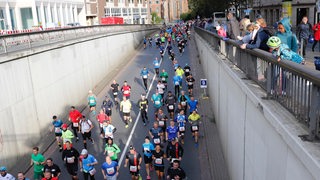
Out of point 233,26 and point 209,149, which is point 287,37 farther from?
point 209,149

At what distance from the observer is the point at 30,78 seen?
15.9m

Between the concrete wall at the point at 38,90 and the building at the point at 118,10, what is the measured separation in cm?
4152

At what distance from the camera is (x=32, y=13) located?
40.8m

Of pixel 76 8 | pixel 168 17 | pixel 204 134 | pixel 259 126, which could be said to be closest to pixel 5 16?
pixel 76 8

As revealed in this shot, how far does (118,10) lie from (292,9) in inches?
2055

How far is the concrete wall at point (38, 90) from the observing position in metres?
13.6

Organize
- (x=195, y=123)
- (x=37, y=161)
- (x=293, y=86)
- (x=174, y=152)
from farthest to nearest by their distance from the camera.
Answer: (x=195, y=123), (x=174, y=152), (x=37, y=161), (x=293, y=86)

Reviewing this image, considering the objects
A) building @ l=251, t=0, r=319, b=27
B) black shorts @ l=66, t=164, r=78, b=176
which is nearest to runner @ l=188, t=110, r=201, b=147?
black shorts @ l=66, t=164, r=78, b=176

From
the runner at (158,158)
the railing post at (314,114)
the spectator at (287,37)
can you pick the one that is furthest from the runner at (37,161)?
the railing post at (314,114)

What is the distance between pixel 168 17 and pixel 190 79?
14709cm

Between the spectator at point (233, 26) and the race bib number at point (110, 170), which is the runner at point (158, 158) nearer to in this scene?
the race bib number at point (110, 170)

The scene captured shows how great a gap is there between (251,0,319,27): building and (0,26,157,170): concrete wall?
19131mm

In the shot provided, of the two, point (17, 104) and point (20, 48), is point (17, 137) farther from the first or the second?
point (20, 48)

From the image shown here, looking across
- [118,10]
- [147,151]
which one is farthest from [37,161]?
[118,10]
